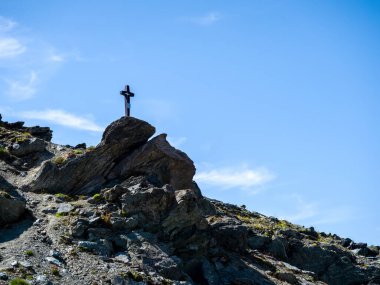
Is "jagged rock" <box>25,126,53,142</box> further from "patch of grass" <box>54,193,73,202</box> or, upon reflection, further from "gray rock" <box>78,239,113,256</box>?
"gray rock" <box>78,239,113,256</box>

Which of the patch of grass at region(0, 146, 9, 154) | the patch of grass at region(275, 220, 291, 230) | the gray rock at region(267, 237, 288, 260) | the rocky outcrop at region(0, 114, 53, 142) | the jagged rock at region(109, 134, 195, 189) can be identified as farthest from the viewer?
the patch of grass at region(275, 220, 291, 230)

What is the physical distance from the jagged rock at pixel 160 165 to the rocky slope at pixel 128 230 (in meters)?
0.10

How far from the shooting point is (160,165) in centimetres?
5366

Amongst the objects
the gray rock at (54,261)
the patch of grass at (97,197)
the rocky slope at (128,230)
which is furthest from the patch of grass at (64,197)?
the gray rock at (54,261)

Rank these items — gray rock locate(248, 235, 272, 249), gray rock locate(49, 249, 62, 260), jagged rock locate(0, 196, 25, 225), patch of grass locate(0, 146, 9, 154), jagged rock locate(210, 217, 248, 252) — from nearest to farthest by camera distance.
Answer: gray rock locate(49, 249, 62, 260) < jagged rock locate(0, 196, 25, 225) < jagged rock locate(210, 217, 248, 252) < gray rock locate(248, 235, 272, 249) < patch of grass locate(0, 146, 9, 154)

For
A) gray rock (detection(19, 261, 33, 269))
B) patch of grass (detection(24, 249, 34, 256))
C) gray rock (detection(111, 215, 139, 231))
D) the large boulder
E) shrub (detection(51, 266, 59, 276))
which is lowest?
shrub (detection(51, 266, 59, 276))

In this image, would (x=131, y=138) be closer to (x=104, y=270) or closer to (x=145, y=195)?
(x=145, y=195)

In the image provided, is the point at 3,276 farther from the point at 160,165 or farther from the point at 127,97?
the point at 127,97

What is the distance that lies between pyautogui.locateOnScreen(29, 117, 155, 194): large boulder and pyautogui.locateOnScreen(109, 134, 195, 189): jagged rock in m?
1.12

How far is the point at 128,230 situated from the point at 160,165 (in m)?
13.0

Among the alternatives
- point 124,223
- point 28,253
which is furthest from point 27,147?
point 28,253

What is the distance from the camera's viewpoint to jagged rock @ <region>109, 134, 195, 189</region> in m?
52.6

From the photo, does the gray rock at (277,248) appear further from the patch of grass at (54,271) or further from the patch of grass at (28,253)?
the patch of grass at (28,253)

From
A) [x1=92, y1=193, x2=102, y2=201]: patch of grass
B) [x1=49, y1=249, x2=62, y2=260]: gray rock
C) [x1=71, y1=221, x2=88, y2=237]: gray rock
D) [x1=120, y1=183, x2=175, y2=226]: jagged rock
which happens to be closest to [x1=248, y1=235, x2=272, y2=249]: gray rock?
[x1=120, y1=183, x2=175, y2=226]: jagged rock
